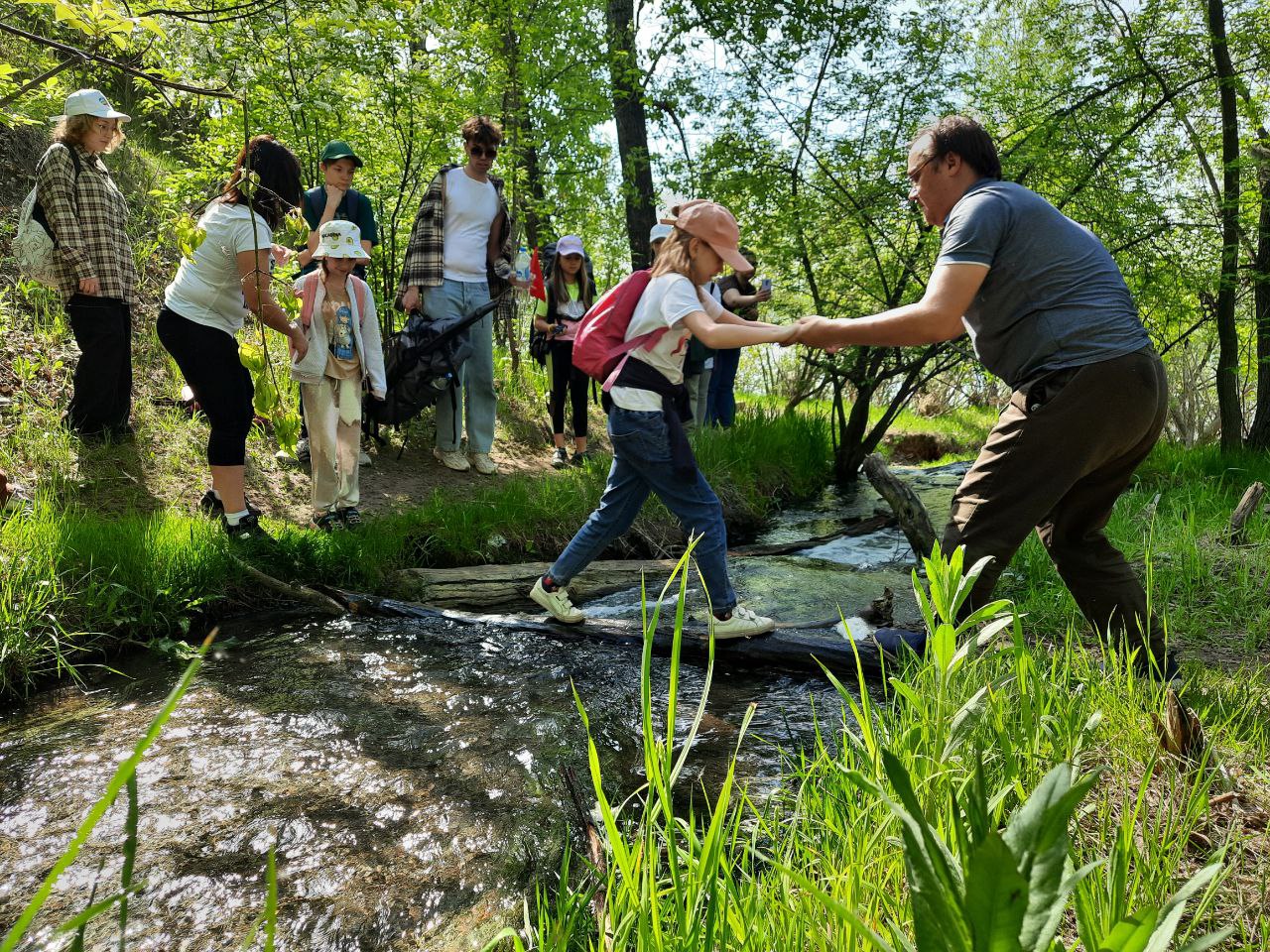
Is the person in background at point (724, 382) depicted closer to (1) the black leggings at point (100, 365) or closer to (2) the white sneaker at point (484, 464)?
(2) the white sneaker at point (484, 464)

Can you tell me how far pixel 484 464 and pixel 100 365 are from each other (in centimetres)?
289

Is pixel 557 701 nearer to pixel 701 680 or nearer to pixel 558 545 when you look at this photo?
pixel 701 680

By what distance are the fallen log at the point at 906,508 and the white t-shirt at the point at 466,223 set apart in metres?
3.76

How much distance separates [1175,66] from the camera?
25.6ft

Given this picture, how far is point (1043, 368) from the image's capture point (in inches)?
116

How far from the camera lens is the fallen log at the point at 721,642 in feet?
12.6

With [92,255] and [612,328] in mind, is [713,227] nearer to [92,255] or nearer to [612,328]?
[612,328]

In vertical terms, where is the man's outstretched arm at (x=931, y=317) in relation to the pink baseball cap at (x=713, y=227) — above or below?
below

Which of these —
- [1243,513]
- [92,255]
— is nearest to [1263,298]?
[1243,513]

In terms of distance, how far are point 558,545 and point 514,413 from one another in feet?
12.5

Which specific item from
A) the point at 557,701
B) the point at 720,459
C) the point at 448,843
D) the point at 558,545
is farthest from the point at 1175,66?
the point at 448,843

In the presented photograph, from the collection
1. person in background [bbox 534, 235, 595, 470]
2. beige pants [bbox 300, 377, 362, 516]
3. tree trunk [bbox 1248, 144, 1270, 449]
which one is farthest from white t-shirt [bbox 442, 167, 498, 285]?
tree trunk [bbox 1248, 144, 1270, 449]

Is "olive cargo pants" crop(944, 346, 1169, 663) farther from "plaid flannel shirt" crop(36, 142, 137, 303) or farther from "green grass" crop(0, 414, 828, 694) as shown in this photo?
"plaid flannel shirt" crop(36, 142, 137, 303)

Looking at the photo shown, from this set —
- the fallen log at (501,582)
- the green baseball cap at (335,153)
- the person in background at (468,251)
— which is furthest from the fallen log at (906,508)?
the green baseball cap at (335,153)
